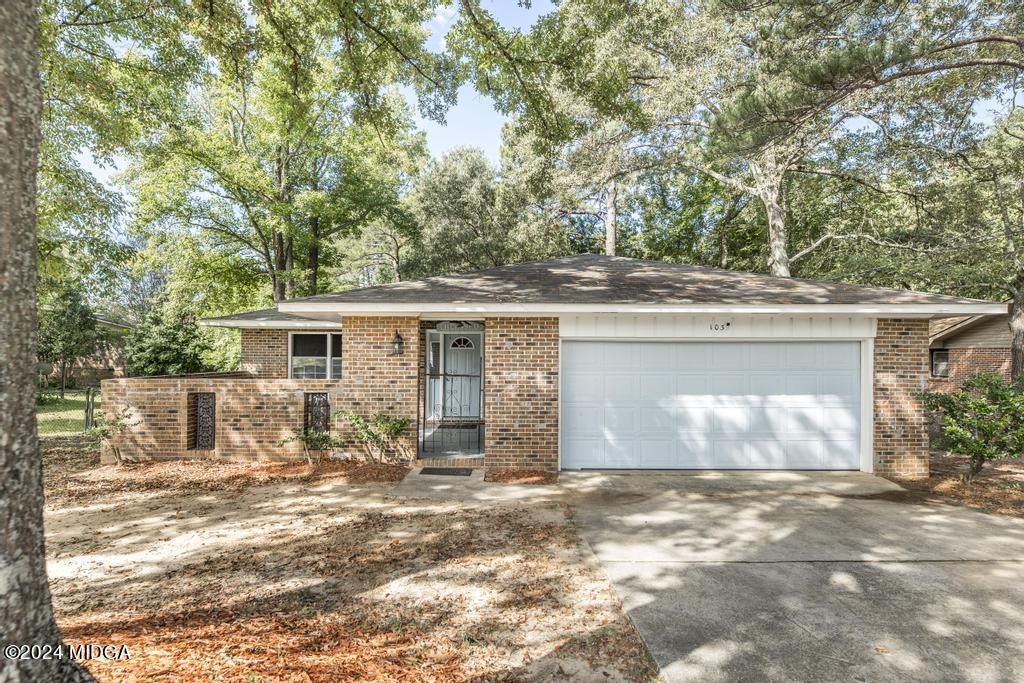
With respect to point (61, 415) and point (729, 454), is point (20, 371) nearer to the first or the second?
point (729, 454)

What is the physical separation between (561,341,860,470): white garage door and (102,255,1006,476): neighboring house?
0.07 feet

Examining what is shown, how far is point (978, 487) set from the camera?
6.84 metres

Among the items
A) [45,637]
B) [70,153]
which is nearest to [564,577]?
[45,637]

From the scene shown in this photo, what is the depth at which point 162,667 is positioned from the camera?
250 cm

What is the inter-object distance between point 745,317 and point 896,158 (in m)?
10.7

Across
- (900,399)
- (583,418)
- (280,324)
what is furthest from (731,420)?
(280,324)

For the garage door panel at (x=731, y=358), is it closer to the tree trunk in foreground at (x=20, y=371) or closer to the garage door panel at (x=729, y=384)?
the garage door panel at (x=729, y=384)

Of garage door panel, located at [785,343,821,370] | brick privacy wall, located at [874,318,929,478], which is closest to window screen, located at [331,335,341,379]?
garage door panel, located at [785,343,821,370]

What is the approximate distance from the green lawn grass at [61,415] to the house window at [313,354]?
462 cm

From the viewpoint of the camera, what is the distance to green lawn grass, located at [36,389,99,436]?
1155cm

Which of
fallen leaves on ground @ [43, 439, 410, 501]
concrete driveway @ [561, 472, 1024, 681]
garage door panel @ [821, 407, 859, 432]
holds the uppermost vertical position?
garage door panel @ [821, 407, 859, 432]

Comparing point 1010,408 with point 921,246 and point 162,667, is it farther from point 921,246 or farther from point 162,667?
point 921,246

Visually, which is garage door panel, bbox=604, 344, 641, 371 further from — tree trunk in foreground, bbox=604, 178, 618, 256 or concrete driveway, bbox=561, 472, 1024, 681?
tree trunk in foreground, bbox=604, 178, 618, 256

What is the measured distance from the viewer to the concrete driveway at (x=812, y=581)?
2.89 m
